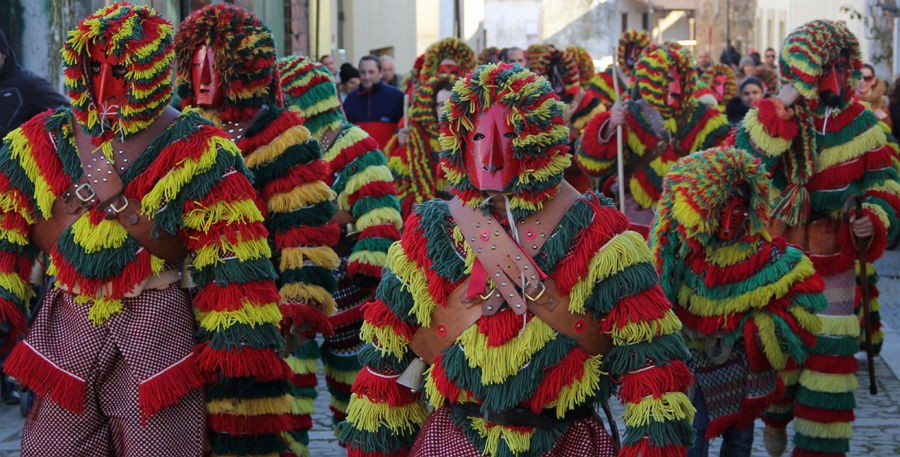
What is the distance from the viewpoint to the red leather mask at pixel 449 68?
1022 cm

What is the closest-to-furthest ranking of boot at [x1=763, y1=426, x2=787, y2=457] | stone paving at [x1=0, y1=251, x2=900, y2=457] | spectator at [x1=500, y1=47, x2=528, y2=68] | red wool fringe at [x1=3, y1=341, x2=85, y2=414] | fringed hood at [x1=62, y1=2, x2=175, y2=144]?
red wool fringe at [x1=3, y1=341, x2=85, y2=414], fringed hood at [x1=62, y1=2, x2=175, y2=144], boot at [x1=763, y1=426, x2=787, y2=457], stone paving at [x1=0, y1=251, x2=900, y2=457], spectator at [x1=500, y1=47, x2=528, y2=68]

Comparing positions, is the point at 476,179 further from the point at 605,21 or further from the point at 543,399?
the point at 605,21

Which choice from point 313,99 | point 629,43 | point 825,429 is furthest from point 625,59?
point 825,429

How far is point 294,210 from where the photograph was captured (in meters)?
5.98

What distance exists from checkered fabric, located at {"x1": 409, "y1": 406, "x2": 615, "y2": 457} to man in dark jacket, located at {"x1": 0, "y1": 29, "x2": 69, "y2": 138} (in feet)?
15.9

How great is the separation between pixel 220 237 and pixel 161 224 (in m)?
0.19

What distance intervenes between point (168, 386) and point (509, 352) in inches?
48.7

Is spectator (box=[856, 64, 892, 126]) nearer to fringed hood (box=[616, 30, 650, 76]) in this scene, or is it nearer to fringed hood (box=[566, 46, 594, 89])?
fringed hood (box=[566, 46, 594, 89])

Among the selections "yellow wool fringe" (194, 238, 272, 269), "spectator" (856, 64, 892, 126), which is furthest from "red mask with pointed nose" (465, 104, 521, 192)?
"spectator" (856, 64, 892, 126)

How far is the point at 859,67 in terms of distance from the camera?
24.5ft

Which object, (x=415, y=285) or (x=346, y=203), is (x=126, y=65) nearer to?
(x=415, y=285)

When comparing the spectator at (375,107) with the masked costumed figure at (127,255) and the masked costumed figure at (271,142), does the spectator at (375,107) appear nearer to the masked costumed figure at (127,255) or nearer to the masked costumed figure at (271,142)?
the masked costumed figure at (271,142)

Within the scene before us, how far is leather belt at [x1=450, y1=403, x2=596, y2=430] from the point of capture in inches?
162

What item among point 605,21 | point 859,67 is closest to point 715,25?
point 605,21
